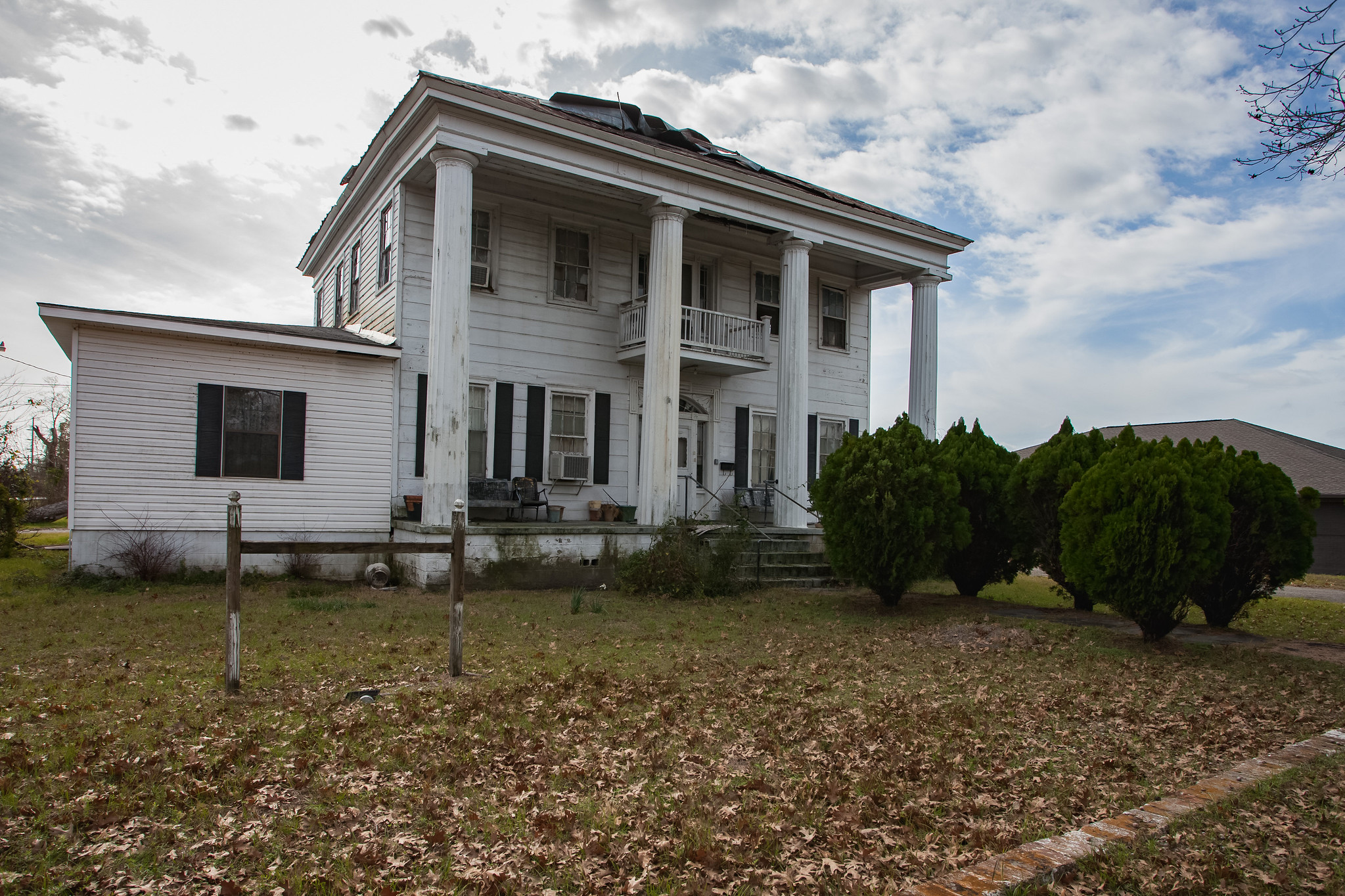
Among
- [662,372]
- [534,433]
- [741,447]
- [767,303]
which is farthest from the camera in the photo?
[767,303]

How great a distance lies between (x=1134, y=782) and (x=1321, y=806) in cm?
84

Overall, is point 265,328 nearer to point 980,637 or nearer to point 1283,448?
point 980,637

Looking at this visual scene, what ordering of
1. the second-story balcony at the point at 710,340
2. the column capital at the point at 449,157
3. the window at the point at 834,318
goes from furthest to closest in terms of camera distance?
the window at the point at 834,318, the second-story balcony at the point at 710,340, the column capital at the point at 449,157

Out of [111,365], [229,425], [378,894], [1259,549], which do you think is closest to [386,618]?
[229,425]

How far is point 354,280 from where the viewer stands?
1764cm

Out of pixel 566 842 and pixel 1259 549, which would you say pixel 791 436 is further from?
pixel 566 842

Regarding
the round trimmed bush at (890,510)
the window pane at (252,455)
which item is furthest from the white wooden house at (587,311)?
the round trimmed bush at (890,510)

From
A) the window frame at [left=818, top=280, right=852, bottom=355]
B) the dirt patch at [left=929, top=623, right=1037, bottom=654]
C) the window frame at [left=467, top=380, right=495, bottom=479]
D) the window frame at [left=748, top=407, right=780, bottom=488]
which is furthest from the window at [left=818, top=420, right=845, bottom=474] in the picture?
the dirt patch at [left=929, top=623, right=1037, bottom=654]

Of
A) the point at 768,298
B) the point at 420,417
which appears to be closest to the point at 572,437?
the point at 420,417

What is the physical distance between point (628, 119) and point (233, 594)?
1368 cm

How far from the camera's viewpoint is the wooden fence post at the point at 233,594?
6.00 m

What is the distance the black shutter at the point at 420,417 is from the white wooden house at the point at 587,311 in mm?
Result: 36

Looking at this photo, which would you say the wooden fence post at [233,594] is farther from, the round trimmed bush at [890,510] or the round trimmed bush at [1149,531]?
the round trimmed bush at [1149,531]

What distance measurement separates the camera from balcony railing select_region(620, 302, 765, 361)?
637 inches
